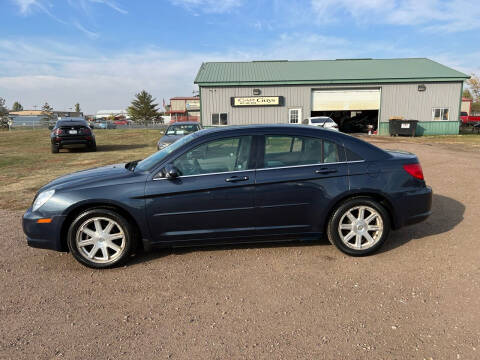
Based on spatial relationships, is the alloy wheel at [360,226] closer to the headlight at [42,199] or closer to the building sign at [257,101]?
the headlight at [42,199]

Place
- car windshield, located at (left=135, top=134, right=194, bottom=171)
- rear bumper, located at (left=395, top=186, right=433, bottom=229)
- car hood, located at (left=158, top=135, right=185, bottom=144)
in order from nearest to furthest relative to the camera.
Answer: car windshield, located at (left=135, top=134, right=194, bottom=171) → rear bumper, located at (left=395, top=186, right=433, bottom=229) → car hood, located at (left=158, top=135, right=185, bottom=144)

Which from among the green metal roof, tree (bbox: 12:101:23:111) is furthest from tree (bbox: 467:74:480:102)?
tree (bbox: 12:101:23:111)

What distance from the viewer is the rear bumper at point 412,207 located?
4035 millimetres

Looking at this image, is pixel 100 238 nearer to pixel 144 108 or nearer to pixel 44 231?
pixel 44 231

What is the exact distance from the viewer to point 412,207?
4.07 meters

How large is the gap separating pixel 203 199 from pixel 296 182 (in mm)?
1054

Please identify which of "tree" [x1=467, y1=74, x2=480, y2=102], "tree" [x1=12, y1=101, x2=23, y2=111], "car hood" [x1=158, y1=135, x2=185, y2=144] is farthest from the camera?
"tree" [x1=12, y1=101, x2=23, y2=111]

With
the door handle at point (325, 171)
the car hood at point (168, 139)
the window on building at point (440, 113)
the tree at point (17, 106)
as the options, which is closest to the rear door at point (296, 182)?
A: the door handle at point (325, 171)

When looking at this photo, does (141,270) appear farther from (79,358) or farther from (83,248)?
(79,358)

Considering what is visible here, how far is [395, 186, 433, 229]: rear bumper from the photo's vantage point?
404 cm

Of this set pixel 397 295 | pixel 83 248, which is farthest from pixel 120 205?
pixel 397 295

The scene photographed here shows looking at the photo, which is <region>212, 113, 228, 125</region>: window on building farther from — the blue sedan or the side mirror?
the side mirror

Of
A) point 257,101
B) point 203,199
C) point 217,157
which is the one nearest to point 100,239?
point 203,199

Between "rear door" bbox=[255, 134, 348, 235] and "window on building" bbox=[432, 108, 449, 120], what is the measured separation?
27.0 m
